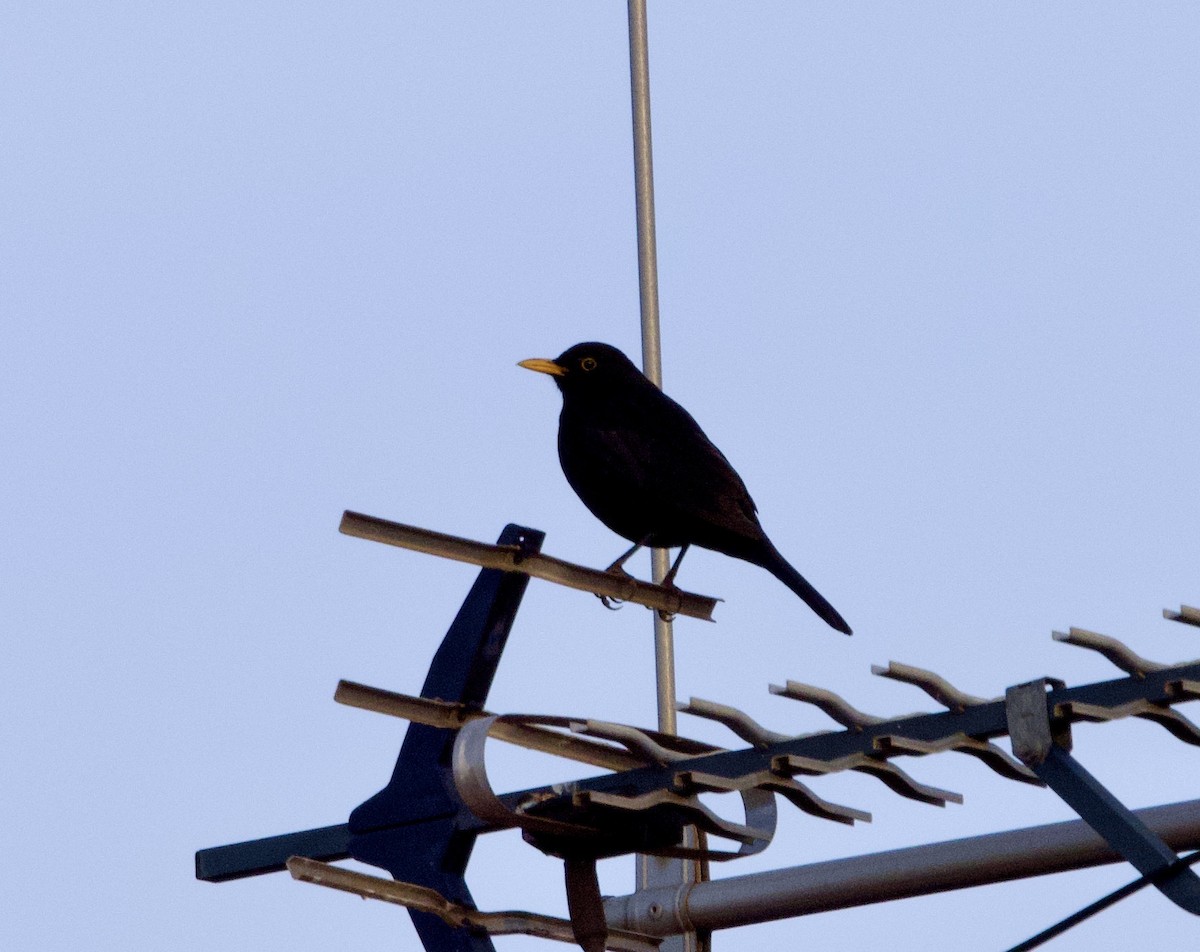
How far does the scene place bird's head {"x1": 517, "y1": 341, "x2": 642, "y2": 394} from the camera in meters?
7.93

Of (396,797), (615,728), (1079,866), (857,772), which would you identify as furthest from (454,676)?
(1079,866)

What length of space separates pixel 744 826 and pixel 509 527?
919mm

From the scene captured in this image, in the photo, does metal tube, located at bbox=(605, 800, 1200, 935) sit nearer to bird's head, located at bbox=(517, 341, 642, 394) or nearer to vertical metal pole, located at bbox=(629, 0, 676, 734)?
vertical metal pole, located at bbox=(629, 0, 676, 734)

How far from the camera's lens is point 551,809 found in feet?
15.8

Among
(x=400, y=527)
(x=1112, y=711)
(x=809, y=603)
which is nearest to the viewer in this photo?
(x=1112, y=711)

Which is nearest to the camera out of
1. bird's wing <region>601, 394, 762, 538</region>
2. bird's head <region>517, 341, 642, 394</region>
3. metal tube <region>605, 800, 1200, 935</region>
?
metal tube <region>605, 800, 1200, 935</region>

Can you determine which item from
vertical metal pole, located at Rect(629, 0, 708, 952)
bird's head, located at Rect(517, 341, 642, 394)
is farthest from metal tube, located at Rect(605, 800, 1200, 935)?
bird's head, located at Rect(517, 341, 642, 394)

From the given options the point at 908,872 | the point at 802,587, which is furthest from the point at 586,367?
the point at 908,872

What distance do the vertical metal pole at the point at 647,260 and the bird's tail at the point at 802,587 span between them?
40 centimetres

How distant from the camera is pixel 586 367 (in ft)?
26.3

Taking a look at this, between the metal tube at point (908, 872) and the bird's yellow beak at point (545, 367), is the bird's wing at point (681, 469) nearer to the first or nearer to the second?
the bird's yellow beak at point (545, 367)

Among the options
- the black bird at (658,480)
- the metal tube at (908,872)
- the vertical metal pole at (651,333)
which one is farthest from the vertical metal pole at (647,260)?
the metal tube at (908,872)

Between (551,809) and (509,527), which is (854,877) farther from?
(509,527)

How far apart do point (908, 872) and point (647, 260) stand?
13.4 feet
